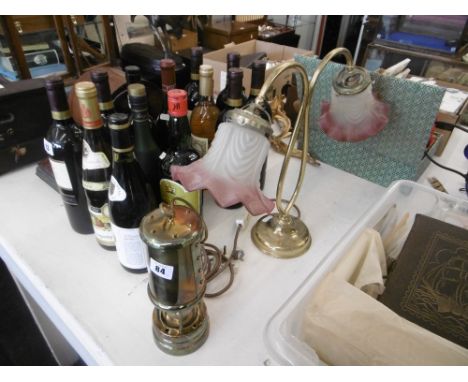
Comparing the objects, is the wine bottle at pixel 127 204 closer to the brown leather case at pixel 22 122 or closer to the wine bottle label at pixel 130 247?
the wine bottle label at pixel 130 247

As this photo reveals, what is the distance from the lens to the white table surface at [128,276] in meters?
0.46

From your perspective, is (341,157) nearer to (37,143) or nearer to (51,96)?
(51,96)

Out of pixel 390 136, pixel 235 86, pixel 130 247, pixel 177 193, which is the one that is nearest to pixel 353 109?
pixel 390 136

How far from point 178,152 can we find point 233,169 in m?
0.21

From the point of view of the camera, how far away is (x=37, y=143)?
806mm

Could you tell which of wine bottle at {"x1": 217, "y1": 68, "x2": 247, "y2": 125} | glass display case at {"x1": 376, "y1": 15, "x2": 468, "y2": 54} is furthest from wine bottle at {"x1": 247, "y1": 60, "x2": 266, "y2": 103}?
glass display case at {"x1": 376, "y1": 15, "x2": 468, "y2": 54}

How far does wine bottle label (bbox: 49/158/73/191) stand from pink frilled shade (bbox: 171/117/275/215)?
257 millimetres

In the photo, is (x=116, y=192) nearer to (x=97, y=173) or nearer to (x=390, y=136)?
(x=97, y=173)

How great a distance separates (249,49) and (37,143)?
2.60 feet

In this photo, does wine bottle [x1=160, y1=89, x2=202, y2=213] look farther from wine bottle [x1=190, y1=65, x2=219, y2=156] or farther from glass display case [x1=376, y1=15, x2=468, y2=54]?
glass display case [x1=376, y1=15, x2=468, y2=54]

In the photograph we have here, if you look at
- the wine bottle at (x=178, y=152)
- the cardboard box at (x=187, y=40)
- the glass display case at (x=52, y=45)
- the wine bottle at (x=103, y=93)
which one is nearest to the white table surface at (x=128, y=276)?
the wine bottle at (x=178, y=152)

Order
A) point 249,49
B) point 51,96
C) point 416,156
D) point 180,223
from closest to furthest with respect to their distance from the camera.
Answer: point 180,223 < point 51,96 < point 416,156 < point 249,49

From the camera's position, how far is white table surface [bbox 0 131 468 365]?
1.50ft

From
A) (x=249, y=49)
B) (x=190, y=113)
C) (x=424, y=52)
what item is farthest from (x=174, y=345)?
(x=424, y=52)
